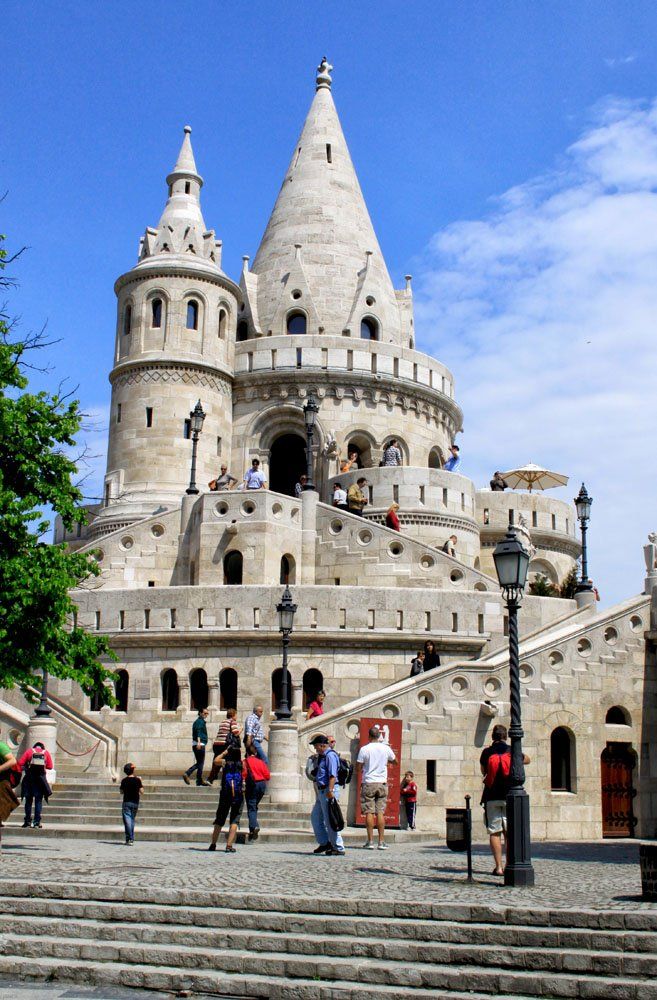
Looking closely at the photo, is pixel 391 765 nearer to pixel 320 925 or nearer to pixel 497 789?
pixel 497 789

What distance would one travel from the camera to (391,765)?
19500mm

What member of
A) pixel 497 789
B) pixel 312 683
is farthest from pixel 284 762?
pixel 497 789

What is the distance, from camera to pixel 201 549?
2909cm

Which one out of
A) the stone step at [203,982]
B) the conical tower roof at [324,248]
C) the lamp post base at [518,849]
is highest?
the conical tower roof at [324,248]

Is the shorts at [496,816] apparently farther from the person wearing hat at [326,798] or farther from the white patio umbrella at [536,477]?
the white patio umbrella at [536,477]

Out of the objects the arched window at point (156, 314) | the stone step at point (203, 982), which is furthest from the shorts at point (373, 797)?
the arched window at point (156, 314)

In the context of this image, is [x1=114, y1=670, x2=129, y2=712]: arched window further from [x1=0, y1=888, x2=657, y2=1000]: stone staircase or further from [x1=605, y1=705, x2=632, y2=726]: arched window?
[x1=0, y1=888, x2=657, y2=1000]: stone staircase

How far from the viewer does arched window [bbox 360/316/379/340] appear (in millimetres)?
39906

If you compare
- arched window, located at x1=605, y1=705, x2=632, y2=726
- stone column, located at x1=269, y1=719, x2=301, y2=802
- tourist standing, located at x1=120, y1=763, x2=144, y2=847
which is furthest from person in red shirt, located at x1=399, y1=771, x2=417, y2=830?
tourist standing, located at x1=120, y1=763, x2=144, y2=847

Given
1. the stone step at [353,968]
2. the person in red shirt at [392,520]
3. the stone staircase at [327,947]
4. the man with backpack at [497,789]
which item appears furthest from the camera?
the person in red shirt at [392,520]

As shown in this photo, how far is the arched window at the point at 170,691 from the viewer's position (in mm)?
25812

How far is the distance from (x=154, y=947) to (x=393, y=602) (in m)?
16.6

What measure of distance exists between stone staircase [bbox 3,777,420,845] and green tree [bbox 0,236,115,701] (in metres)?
2.22

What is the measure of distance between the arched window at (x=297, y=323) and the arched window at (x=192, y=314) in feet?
14.1
